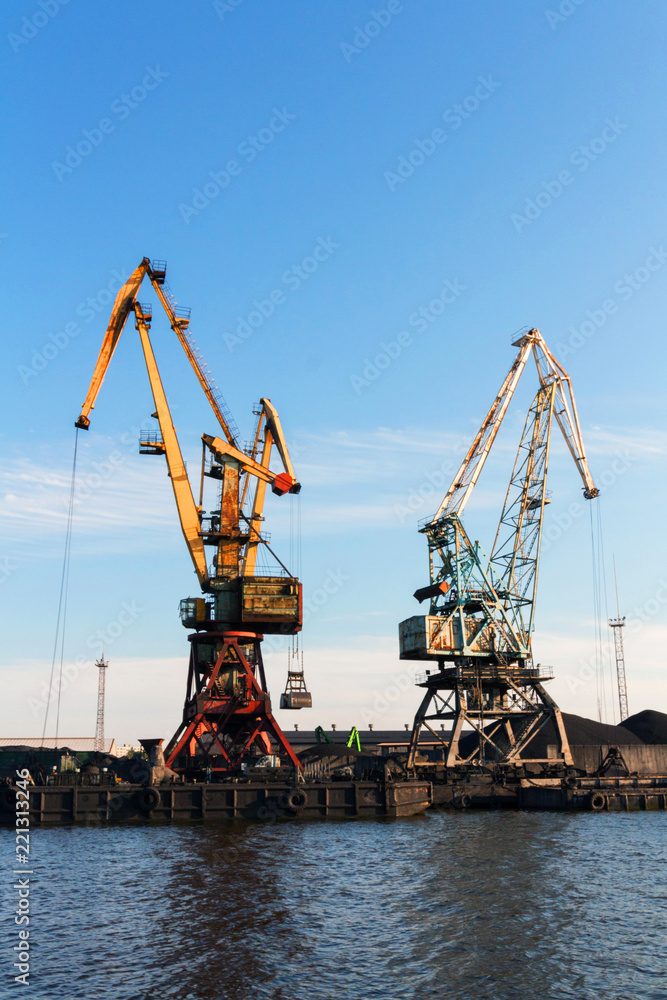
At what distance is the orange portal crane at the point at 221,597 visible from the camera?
7094 cm

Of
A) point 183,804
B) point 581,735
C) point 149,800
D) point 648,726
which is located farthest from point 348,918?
point 648,726

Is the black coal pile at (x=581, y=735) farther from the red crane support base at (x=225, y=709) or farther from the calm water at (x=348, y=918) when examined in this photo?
the calm water at (x=348, y=918)

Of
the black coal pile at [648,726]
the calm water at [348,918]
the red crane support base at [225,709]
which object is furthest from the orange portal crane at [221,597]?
the black coal pile at [648,726]

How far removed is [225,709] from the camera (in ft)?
232

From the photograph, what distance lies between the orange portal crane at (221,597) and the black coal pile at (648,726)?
50.5 meters

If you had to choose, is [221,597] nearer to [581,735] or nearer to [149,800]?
[149,800]

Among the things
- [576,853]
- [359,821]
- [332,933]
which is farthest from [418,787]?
[332,933]

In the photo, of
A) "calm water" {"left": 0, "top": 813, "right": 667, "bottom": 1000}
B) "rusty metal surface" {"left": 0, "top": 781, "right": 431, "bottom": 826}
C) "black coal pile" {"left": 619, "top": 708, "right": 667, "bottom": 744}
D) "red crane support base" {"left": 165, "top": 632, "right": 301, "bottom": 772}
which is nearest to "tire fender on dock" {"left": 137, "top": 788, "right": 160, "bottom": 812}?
"rusty metal surface" {"left": 0, "top": 781, "right": 431, "bottom": 826}

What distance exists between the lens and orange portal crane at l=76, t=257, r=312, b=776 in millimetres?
70938

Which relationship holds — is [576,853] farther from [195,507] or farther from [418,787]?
[195,507]

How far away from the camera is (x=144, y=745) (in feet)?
222

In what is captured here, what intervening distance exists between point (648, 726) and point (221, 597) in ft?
208

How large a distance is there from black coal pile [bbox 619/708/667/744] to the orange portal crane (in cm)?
5048

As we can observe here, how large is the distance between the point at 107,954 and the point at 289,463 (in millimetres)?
57651
